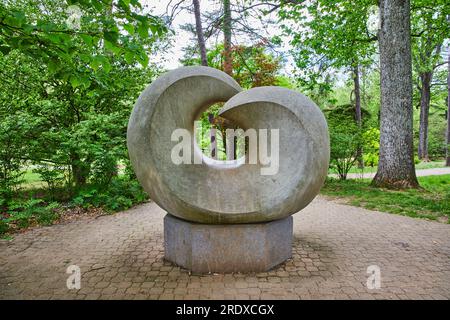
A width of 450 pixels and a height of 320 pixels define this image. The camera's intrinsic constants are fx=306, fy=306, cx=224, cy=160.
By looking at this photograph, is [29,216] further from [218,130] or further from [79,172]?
[218,130]

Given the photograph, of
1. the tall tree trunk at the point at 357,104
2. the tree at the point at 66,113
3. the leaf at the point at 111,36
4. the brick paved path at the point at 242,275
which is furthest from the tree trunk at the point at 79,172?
the tall tree trunk at the point at 357,104

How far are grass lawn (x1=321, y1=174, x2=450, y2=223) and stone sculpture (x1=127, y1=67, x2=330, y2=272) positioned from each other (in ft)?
14.3

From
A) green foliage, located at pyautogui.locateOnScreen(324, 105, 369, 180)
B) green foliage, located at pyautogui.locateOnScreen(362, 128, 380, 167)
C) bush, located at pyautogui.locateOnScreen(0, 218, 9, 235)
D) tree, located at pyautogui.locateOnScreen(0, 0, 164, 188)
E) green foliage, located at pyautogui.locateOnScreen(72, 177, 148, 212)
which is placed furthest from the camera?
Answer: green foliage, located at pyautogui.locateOnScreen(362, 128, 380, 167)

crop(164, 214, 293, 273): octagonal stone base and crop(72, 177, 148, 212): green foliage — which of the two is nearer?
crop(164, 214, 293, 273): octagonal stone base

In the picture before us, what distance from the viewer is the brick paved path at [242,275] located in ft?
11.8

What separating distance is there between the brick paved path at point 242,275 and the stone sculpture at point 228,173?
0.44m

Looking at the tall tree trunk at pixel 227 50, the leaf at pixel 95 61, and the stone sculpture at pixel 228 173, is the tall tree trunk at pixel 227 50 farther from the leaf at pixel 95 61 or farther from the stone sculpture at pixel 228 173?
the leaf at pixel 95 61

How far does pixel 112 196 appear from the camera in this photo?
8477 mm

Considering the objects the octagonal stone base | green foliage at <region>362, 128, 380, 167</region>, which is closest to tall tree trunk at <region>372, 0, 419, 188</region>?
green foliage at <region>362, 128, 380, 167</region>

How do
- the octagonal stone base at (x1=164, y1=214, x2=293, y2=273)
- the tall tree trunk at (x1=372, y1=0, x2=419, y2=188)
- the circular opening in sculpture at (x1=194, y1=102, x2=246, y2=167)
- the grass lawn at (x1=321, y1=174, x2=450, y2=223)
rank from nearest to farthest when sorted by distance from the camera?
the octagonal stone base at (x1=164, y1=214, x2=293, y2=273), the grass lawn at (x1=321, y1=174, x2=450, y2=223), the tall tree trunk at (x1=372, y1=0, x2=419, y2=188), the circular opening in sculpture at (x1=194, y1=102, x2=246, y2=167)

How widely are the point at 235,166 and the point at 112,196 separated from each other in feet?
18.0

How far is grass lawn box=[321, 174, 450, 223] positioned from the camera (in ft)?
23.3

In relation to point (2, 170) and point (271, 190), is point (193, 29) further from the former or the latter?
point (271, 190)

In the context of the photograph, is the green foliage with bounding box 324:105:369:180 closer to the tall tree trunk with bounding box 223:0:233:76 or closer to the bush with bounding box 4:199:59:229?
the tall tree trunk with bounding box 223:0:233:76
